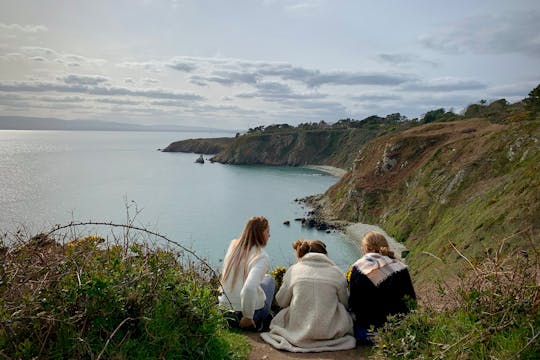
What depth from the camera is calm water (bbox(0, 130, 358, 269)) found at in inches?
2051

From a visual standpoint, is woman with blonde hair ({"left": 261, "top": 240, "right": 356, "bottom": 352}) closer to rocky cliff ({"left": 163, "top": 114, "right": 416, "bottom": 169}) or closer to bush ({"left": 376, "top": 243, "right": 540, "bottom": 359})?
bush ({"left": 376, "top": 243, "right": 540, "bottom": 359})

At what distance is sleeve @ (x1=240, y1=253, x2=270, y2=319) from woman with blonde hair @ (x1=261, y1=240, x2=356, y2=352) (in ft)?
1.16

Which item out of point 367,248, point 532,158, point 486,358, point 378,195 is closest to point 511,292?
point 486,358

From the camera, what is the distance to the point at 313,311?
5.98m

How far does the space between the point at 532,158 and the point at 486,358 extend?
38.5 metres

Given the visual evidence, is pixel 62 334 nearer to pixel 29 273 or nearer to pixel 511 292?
pixel 29 273

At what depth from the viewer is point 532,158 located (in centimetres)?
3691

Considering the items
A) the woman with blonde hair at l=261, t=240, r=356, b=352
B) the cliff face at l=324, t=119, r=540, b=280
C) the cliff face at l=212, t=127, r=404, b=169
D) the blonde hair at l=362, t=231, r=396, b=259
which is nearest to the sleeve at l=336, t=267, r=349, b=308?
the woman with blonde hair at l=261, t=240, r=356, b=352

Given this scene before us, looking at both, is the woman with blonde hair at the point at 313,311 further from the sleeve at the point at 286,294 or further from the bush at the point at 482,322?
the bush at the point at 482,322

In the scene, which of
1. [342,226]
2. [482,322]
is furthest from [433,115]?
[482,322]

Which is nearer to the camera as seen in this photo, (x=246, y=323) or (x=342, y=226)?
(x=246, y=323)

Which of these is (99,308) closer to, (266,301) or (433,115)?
(266,301)

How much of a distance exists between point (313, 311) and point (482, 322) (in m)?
2.40

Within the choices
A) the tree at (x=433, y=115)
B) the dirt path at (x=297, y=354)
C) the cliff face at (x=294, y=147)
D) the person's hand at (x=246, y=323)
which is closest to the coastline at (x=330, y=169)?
the cliff face at (x=294, y=147)
